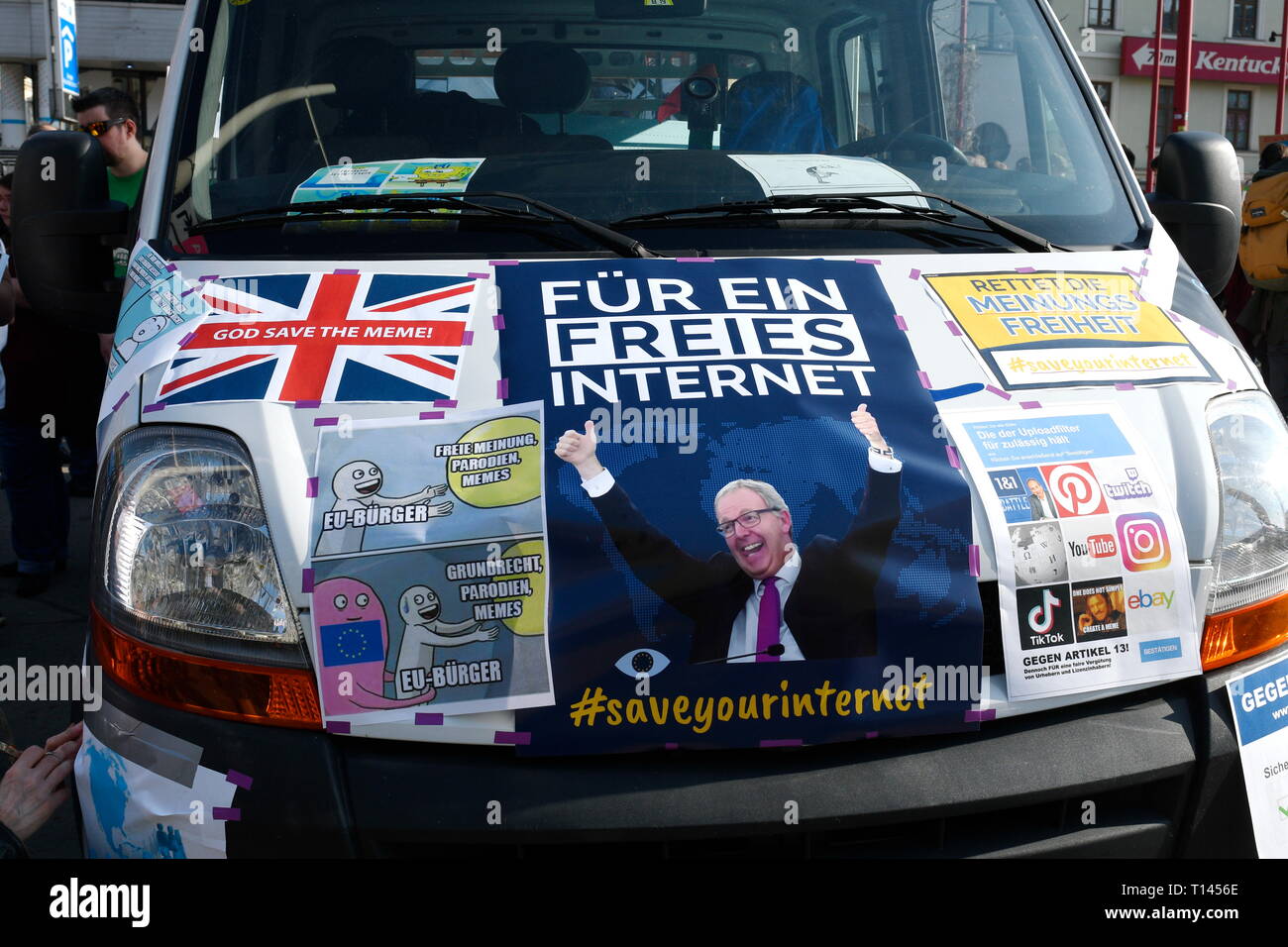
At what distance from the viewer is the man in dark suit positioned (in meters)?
2.13

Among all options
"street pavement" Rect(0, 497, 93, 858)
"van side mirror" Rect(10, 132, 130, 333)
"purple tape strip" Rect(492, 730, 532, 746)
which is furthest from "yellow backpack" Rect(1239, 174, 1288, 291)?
"purple tape strip" Rect(492, 730, 532, 746)

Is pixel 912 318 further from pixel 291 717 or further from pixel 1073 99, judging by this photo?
pixel 291 717

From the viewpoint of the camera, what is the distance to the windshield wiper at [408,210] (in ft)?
Answer: 9.12

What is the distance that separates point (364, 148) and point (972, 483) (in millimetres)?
1647

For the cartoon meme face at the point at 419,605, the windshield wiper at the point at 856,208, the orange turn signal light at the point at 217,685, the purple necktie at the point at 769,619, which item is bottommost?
the orange turn signal light at the point at 217,685

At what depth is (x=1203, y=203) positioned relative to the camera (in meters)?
3.29

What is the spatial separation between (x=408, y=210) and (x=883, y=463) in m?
1.19

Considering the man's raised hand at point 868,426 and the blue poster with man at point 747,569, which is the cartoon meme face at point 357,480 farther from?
the man's raised hand at point 868,426

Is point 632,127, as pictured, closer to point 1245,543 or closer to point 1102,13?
point 1245,543

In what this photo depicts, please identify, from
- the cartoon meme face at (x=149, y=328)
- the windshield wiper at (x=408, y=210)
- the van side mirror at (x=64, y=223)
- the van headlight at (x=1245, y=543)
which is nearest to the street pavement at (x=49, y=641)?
the cartoon meme face at (x=149, y=328)

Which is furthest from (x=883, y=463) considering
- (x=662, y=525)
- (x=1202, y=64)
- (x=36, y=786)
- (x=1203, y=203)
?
(x=1202, y=64)

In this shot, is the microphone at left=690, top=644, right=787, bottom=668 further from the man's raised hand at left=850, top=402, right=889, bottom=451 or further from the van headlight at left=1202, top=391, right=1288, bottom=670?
the van headlight at left=1202, top=391, right=1288, bottom=670
